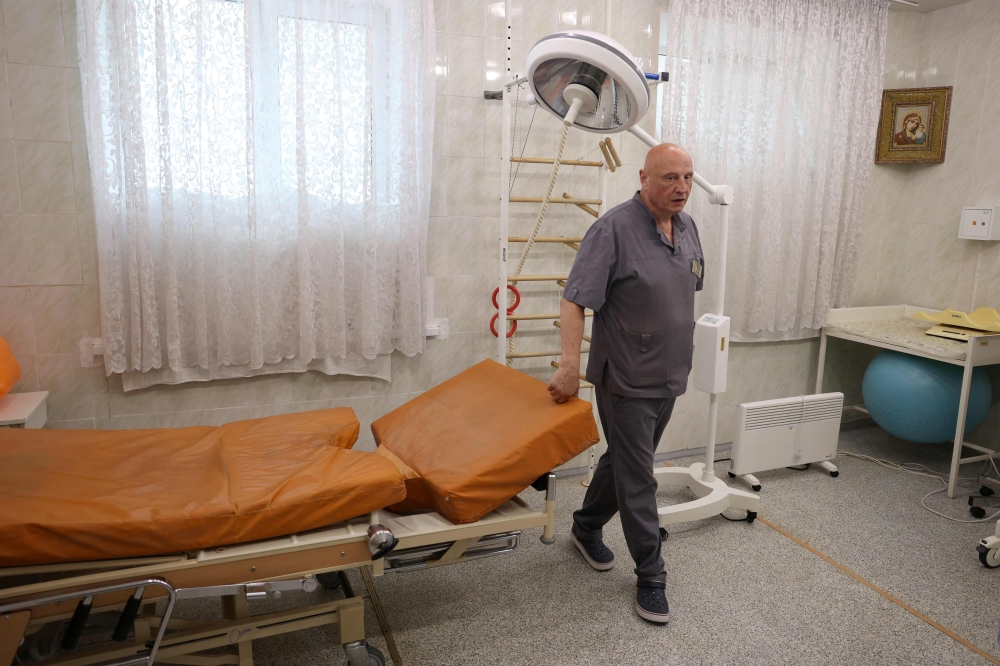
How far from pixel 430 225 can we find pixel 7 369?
66.1 inches

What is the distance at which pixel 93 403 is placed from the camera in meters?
2.72

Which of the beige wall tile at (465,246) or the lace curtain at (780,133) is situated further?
the lace curtain at (780,133)

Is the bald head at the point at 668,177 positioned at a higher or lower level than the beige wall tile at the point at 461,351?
higher

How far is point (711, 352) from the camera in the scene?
9.43 ft

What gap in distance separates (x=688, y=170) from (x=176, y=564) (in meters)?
1.85

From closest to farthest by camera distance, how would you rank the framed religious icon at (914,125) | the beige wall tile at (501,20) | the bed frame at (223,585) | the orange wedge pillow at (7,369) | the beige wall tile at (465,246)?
the bed frame at (223,585) < the orange wedge pillow at (7,369) < the beige wall tile at (501,20) < the beige wall tile at (465,246) < the framed religious icon at (914,125)

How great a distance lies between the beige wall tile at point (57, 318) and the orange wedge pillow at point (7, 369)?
142 mm

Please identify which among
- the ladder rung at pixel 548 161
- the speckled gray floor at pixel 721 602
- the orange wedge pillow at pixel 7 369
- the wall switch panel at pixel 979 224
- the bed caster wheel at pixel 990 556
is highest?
the ladder rung at pixel 548 161

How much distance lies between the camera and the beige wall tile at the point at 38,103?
8.06ft

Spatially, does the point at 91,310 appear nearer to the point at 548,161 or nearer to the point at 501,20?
the point at 548,161

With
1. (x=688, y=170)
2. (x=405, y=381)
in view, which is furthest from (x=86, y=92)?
(x=688, y=170)

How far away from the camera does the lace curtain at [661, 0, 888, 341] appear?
→ 3402 millimetres

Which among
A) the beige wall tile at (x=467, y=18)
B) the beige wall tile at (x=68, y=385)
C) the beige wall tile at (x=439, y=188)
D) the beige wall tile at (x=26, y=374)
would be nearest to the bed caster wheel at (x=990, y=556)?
the beige wall tile at (x=439, y=188)

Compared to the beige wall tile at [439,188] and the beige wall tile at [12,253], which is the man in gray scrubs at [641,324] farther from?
the beige wall tile at [12,253]
